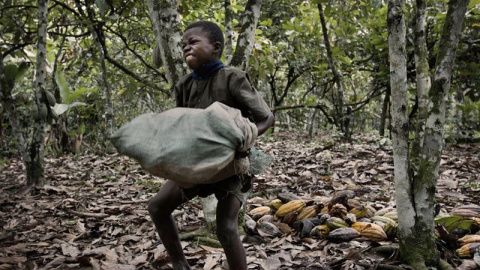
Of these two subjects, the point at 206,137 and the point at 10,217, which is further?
the point at 10,217

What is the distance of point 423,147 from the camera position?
7.64ft

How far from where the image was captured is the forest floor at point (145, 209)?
9.13 feet

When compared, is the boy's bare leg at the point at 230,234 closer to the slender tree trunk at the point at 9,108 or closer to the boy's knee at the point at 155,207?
the boy's knee at the point at 155,207


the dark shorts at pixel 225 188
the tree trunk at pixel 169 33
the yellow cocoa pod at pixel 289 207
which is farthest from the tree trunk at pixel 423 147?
the tree trunk at pixel 169 33

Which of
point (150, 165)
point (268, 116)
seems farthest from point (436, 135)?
point (150, 165)

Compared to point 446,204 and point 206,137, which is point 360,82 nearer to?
point 446,204

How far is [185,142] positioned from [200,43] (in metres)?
0.66

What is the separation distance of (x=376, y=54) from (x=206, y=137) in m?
5.31

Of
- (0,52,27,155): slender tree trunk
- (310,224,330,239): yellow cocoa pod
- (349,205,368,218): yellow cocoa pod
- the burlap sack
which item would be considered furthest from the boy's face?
(0,52,27,155): slender tree trunk

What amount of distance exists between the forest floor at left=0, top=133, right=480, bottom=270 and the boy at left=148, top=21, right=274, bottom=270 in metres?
0.69

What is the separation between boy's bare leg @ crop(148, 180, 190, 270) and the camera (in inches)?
87.0

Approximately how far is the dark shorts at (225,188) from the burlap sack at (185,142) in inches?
13.9

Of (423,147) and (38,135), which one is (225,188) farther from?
(38,135)

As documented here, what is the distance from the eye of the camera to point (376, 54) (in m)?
6.33
